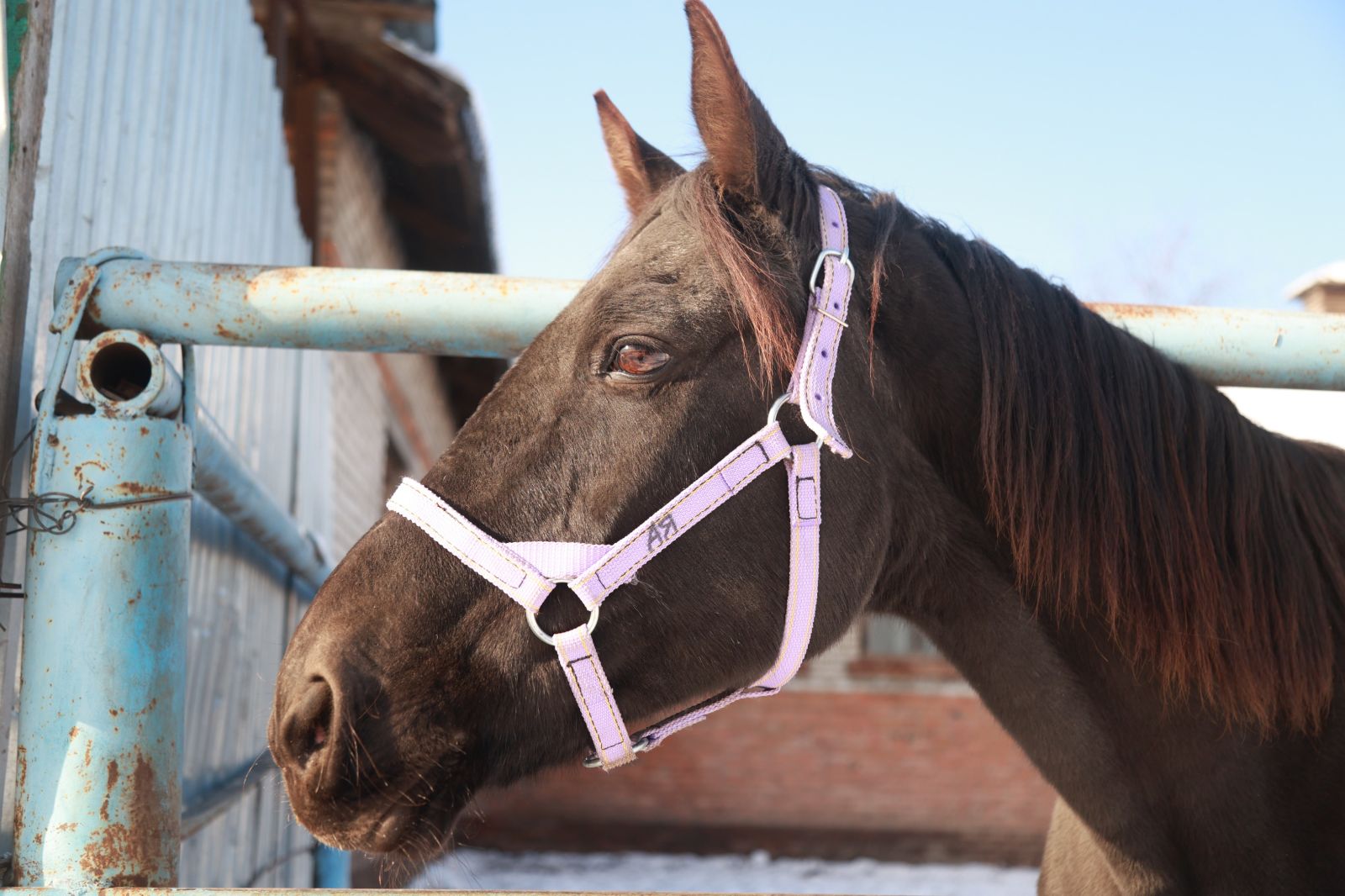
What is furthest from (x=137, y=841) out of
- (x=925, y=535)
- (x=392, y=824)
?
(x=925, y=535)

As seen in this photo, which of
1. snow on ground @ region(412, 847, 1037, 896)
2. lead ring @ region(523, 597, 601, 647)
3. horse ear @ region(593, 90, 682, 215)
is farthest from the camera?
snow on ground @ region(412, 847, 1037, 896)

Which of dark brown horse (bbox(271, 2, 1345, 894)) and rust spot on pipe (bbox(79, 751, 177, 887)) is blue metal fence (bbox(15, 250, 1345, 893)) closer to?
Answer: rust spot on pipe (bbox(79, 751, 177, 887))

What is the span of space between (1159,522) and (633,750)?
90 centimetres

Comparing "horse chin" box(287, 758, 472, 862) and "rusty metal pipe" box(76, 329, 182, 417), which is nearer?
"horse chin" box(287, 758, 472, 862)

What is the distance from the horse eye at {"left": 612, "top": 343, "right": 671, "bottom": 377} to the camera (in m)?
1.58

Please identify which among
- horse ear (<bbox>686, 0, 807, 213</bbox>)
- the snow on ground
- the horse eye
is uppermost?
horse ear (<bbox>686, 0, 807, 213</bbox>)

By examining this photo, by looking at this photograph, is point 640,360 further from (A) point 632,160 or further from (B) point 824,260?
(A) point 632,160

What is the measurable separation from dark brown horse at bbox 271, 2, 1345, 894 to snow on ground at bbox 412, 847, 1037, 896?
675cm

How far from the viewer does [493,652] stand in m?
1.49

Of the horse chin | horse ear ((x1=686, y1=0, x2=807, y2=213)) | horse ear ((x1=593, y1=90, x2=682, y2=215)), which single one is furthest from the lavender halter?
horse ear ((x1=593, y1=90, x2=682, y2=215))

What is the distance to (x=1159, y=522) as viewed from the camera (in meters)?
1.62

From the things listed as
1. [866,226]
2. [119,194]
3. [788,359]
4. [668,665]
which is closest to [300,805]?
[668,665]

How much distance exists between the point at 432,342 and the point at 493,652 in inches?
24.7

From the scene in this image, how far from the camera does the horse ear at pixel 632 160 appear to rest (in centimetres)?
210
